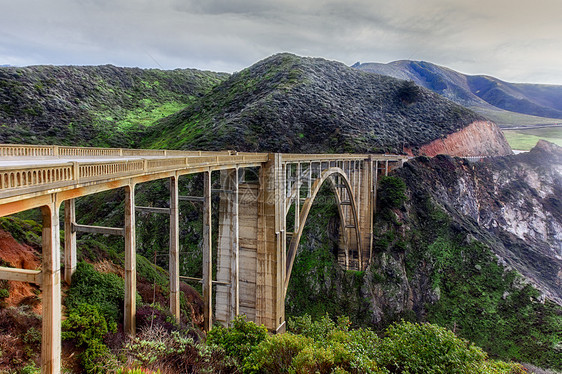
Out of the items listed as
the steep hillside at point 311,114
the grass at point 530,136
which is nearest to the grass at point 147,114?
the steep hillside at point 311,114

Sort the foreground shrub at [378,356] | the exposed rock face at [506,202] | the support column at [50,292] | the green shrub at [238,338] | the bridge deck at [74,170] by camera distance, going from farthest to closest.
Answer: the exposed rock face at [506,202]
the green shrub at [238,338]
the foreground shrub at [378,356]
the support column at [50,292]
the bridge deck at [74,170]

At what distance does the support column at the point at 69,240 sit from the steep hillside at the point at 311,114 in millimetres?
35738

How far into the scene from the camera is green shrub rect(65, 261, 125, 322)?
11.3 metres

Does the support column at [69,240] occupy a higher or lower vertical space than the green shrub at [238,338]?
higher

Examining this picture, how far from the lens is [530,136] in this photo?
114 m

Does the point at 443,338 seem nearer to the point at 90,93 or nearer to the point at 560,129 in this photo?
the point at 90,93

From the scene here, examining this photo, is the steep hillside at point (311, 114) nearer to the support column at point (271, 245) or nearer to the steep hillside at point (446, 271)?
Result: the steep hillside at point (446, 271)

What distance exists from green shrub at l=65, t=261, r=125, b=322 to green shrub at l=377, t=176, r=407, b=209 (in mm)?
35843

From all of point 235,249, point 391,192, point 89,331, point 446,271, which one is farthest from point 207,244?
point 391,192

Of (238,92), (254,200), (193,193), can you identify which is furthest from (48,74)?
(254,200)

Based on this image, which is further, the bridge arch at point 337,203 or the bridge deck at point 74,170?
the bridge arch at point 337,203

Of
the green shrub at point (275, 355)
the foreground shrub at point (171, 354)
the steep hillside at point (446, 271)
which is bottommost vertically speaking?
the steep hillside at point (446, 271)

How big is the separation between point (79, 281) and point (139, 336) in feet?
13.0

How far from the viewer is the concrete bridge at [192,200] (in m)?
6.54
